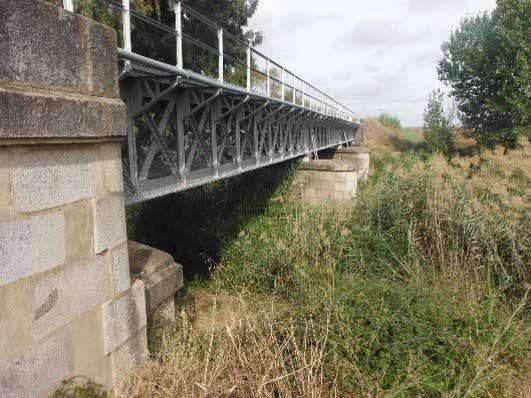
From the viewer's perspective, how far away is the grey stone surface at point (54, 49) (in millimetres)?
2061

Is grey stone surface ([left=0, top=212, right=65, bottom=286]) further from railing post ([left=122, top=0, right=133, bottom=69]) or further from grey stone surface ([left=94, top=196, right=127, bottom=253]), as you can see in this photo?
railing post ([left=122, top=0, right=133, bottom=69])

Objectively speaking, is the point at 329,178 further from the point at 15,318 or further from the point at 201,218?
the point at 15,318

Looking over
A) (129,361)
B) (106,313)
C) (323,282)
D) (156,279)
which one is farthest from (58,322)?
(323,282)

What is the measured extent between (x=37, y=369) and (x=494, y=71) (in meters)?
22.4

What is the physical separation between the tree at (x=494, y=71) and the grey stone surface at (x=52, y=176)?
20120 millimetres

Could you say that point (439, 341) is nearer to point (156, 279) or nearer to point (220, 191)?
point (156, 279)

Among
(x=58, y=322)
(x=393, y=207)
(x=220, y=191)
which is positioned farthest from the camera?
(x=220, y=191)

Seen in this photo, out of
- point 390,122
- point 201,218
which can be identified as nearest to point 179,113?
point 201,218

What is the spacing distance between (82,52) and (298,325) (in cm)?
329

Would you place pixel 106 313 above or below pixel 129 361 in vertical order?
above

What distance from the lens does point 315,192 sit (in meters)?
14.0

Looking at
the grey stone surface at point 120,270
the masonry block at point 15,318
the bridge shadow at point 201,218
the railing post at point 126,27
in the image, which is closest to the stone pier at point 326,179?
the bridge shadow at point 201,218

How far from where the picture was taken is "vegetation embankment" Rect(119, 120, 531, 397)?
133 inches

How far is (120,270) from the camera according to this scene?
2.95m
